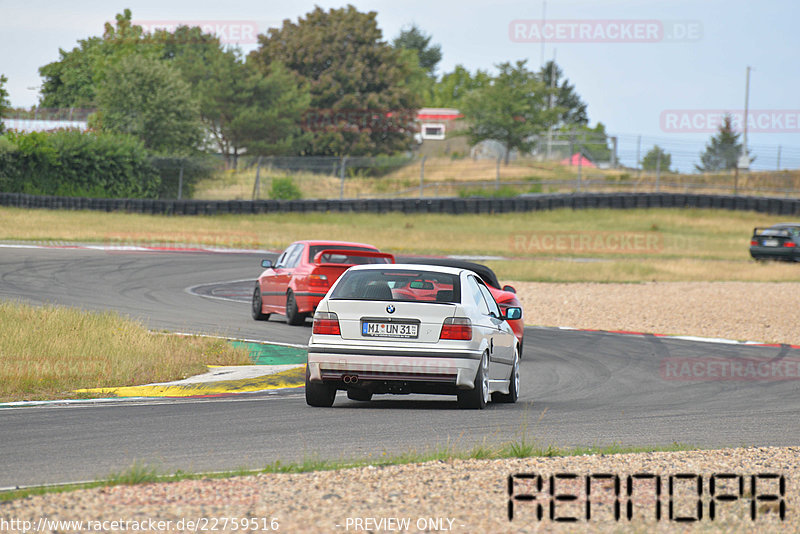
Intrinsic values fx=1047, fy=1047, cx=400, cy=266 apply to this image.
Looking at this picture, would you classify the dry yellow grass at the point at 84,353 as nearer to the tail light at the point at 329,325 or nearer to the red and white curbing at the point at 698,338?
the tail light at the point at 329,325

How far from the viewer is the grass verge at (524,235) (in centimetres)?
3453

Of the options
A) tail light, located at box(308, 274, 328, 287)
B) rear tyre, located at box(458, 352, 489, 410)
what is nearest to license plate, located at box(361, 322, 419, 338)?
rear tyre, located at box(458, 352, 489, 410)

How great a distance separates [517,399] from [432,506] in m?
6.28

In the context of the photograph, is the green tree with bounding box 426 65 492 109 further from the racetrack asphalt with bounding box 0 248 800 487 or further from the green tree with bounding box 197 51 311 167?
the racetrack asphalt with bounding box 0 248 800 487

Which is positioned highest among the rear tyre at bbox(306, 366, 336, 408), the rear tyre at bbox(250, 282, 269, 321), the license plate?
the license plate

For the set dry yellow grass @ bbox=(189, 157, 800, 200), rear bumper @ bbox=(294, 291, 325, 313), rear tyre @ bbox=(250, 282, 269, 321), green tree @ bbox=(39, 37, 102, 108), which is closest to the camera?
rear bumper @ bbox=(294, 291, 325, 313)

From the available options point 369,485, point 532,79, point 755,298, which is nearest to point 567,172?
point 532,79

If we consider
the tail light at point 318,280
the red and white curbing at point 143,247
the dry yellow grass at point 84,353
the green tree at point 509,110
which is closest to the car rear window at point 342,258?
the tail light at point 318,280

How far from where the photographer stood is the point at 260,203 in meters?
47.0

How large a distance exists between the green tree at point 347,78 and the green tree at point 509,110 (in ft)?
24.5

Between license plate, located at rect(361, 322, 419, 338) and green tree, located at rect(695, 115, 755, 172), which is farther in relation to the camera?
green tree, located at rect(695, 115, 755, 172)

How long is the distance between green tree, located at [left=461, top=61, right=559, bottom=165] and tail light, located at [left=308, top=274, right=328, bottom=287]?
5235cm

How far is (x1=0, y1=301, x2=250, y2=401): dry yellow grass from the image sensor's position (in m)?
11.0

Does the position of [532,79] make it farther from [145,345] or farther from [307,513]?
[307,513]
